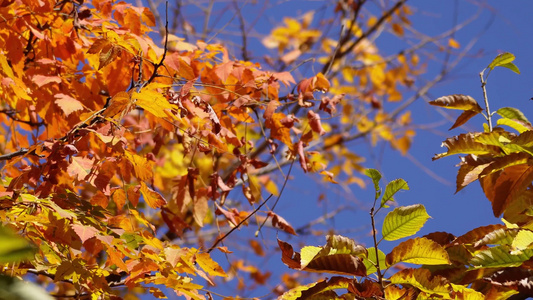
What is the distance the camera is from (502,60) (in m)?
1.83

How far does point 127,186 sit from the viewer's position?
222 cm

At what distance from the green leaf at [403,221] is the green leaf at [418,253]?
0.03 metres

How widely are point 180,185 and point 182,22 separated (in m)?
3.17

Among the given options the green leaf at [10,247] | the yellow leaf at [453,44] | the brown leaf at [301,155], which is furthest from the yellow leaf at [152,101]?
the yellow leaf at [453,44]

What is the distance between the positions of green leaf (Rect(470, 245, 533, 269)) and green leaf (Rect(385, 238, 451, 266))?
0.11m

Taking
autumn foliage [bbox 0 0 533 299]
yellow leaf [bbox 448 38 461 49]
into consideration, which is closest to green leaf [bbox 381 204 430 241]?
autumn foliage [bbox 0 0 533 299]

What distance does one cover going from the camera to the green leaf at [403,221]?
1.36 metres

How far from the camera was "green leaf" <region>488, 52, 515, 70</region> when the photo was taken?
1.81 metres

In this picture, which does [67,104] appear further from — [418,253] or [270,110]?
[418,253]

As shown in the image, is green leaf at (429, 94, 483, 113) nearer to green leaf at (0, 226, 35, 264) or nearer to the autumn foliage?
the autumn foliage

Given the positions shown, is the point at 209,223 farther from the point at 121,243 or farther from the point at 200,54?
the point at 121,243

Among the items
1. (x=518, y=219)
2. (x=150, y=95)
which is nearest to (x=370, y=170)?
(x=518, y=219)

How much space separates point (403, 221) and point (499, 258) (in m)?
0.24

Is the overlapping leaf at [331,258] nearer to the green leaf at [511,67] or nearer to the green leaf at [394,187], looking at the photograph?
the green leaf at [394,187]
